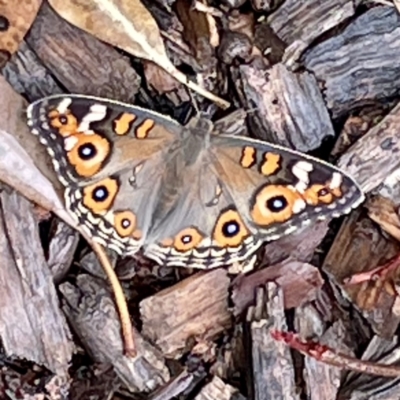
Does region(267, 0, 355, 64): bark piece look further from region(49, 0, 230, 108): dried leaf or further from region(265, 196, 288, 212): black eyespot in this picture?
region(265, 196, 288, 212): black eyespot

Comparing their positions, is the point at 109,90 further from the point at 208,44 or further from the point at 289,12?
the point at 289,12

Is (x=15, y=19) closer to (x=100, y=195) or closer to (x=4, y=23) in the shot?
(x=4, y=23)

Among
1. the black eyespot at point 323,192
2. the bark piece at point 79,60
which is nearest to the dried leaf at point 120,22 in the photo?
the bark piece at point 79,60

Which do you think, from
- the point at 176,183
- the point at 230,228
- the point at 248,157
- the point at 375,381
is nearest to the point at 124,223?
the point at 176,183

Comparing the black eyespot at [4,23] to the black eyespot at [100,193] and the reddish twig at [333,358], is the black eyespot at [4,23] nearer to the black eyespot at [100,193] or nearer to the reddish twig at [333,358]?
the black eyespot at [100,193]

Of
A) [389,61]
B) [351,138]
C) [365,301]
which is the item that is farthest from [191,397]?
[389,61]
